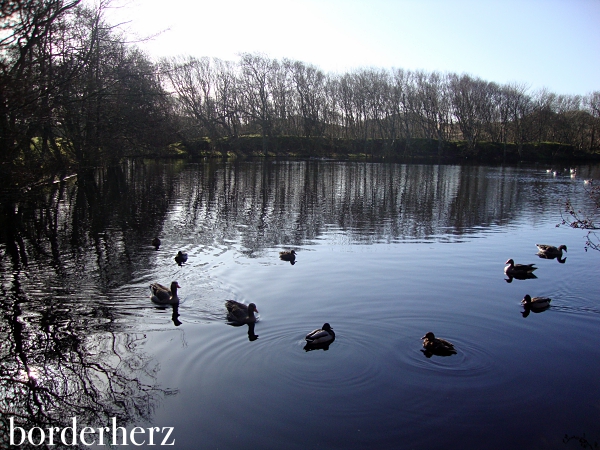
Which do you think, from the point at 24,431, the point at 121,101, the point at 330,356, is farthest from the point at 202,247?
the point at 121,101

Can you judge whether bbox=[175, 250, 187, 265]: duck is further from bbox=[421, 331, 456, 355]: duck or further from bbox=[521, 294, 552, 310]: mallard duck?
bbox=[521, 294, 552, 310]: mallard duck

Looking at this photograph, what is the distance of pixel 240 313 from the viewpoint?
Answer: 9266 mm

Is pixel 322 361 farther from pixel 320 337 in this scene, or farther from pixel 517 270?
pixel 517 270

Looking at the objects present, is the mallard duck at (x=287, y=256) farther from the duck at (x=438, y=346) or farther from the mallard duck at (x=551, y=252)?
the mallard duck at (x=551, y=252)

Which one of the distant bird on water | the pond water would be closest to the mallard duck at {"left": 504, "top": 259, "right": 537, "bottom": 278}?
the pond water

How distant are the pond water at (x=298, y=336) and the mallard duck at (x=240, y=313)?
0.22 meters

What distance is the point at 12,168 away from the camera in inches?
564

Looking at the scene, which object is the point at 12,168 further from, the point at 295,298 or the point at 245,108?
the point at 245,108

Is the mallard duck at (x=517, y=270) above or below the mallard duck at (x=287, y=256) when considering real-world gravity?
below

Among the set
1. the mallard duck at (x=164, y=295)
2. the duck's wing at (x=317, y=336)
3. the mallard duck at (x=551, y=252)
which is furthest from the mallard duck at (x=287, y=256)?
the mallard duck at (x=551, y=252)

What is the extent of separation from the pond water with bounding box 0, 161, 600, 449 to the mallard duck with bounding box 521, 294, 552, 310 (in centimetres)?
24

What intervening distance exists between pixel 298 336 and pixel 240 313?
135 cm

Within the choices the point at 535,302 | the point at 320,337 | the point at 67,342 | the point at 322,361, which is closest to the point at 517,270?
the point at 535,302

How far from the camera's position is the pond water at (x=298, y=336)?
6.19 m
